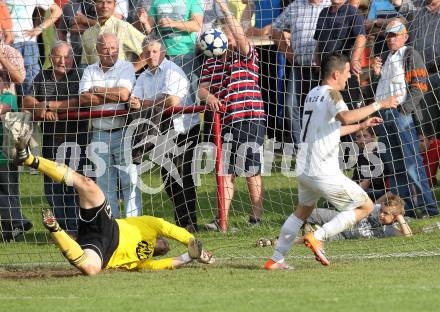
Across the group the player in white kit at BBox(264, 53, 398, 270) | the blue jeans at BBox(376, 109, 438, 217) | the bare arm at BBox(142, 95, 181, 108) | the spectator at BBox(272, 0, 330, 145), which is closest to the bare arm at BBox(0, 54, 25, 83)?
the bare arm at BBox(142, 95, 181, 108)

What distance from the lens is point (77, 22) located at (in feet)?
40.8

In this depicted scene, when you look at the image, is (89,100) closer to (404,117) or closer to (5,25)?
(5,25)

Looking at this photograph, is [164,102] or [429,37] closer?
[429,37]

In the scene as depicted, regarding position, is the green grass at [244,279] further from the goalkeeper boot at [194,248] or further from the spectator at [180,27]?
the spectator at [180,27]

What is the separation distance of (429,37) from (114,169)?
401 centimetres

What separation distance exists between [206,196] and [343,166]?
1.90 metres

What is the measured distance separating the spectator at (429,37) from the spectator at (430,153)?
513 millimetres

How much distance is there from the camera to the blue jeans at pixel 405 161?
12344mm

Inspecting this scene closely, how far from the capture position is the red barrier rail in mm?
12102

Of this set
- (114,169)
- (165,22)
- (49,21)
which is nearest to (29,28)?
(49,21)

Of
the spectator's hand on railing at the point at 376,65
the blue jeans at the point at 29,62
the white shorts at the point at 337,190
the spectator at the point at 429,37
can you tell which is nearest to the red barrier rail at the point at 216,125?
the blue jeans at the point at 29,62

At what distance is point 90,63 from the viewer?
12227mm

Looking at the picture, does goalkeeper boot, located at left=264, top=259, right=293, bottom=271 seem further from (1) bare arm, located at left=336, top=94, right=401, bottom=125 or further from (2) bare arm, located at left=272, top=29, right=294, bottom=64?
(2) bare arm, located at left=272, top=29, right=294, bottom=64

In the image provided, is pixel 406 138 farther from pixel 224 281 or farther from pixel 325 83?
pixel 224 281
